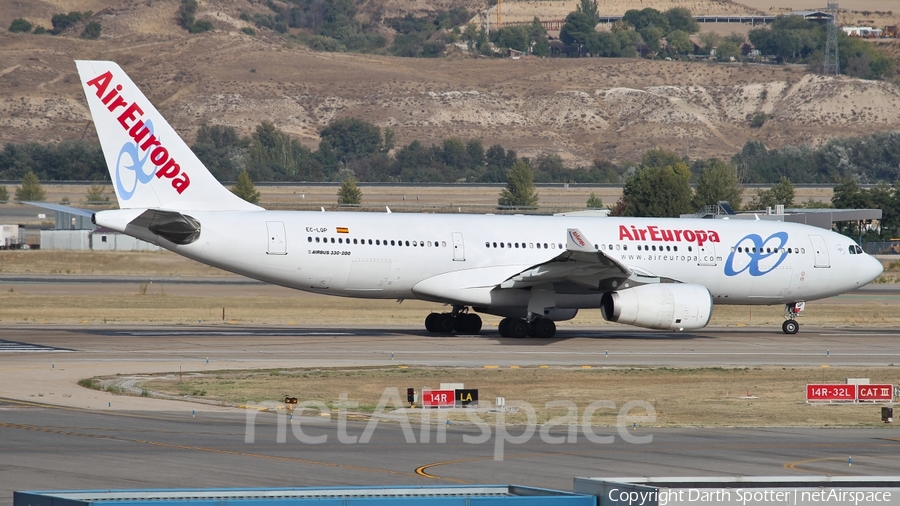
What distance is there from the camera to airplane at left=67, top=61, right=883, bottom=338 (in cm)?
3256

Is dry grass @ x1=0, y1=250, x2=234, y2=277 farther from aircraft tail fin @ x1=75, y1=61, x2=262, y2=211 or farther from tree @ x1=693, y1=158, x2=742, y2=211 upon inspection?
tree @ x1=693, y1=158, x2=742, y2=211

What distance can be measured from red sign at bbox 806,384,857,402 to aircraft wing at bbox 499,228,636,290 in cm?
946

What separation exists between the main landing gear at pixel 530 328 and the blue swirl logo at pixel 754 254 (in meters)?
6.15

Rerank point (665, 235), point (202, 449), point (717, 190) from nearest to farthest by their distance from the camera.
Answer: point (202, 449), point (665, 235), point (717, 190)

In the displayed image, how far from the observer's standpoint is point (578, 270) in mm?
34219

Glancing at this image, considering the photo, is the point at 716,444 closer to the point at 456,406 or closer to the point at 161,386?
the point at 456,406

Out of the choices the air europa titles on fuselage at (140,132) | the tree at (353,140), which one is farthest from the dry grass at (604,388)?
the tree at (353,140)

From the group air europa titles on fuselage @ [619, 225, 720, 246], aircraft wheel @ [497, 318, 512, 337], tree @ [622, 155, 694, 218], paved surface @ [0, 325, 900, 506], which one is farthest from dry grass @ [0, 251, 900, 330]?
tree @ [622, 155, 694, 218]

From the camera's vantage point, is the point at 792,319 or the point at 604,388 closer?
the point at 604,388

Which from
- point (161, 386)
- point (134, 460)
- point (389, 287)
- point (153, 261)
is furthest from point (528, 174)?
point (134, 460)

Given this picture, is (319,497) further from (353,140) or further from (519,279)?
(353,140)

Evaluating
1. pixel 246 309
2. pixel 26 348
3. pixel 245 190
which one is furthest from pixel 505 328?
pixel 245 190

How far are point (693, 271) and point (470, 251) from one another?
23.5 ft

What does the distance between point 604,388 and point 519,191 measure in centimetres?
9369
